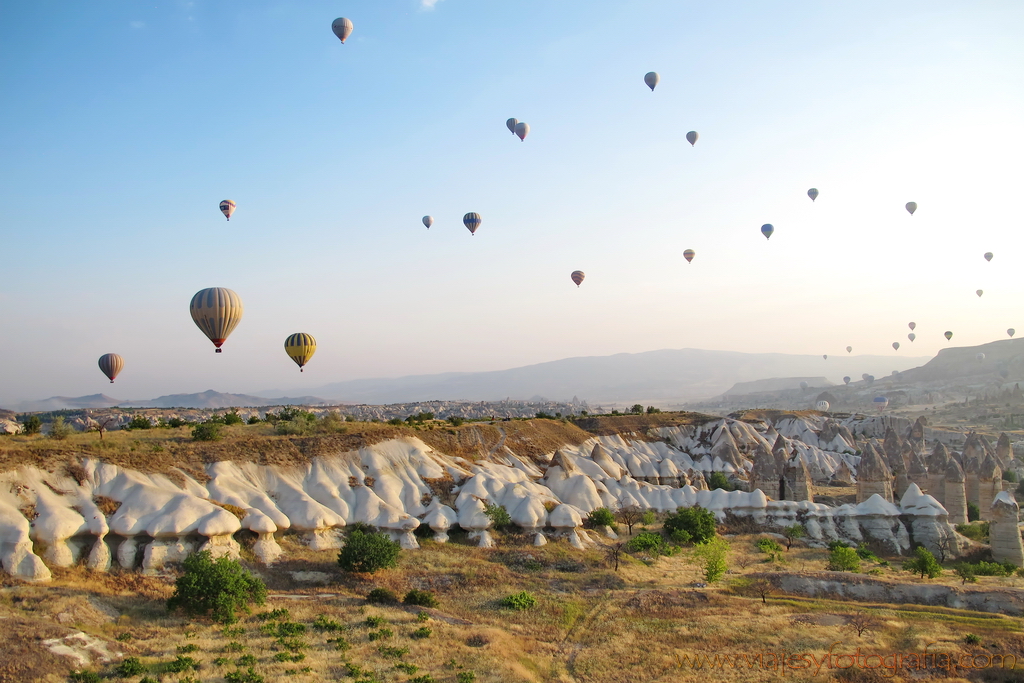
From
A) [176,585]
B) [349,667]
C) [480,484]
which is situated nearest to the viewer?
[349,667]

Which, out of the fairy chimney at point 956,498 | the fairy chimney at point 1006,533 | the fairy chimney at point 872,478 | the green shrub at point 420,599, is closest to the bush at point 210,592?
the green shrub at point 420,599

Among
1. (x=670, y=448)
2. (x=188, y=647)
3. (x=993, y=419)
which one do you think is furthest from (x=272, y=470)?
(x=993, y=419)

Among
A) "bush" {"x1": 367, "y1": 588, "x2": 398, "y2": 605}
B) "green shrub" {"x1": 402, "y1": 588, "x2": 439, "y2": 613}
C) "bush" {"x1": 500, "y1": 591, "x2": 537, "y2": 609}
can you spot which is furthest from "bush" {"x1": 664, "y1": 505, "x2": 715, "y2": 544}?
"bush" {"x1": 367, "y1": 588, "x2": 398, "y2": 605}

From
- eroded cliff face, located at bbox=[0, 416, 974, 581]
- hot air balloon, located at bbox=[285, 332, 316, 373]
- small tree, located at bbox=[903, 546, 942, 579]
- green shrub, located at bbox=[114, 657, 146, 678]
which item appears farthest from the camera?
hot air balloon, located at bbox=[285, 332, 316, 373]

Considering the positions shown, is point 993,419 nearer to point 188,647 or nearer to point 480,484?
point 480,484

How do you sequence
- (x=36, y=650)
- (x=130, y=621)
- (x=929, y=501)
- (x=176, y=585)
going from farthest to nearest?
1. (x=929, y=501)
2. (x=176, y=585)
3. (x=130, y=621)
4. (x=36, y=650)

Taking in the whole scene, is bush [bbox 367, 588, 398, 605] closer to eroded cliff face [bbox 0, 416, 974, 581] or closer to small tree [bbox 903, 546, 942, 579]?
eroded cliff face [bbox 0, 416, 974, 581]
